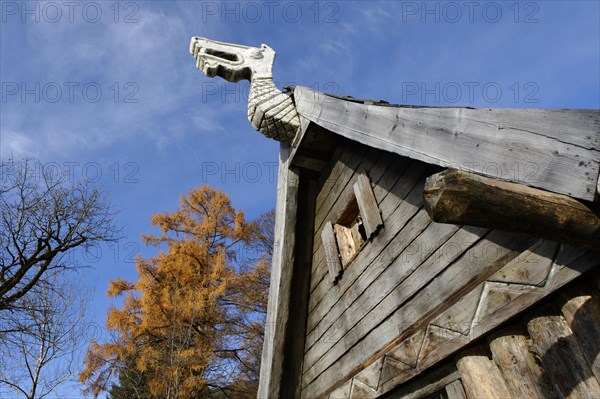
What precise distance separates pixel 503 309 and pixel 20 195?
14.7m

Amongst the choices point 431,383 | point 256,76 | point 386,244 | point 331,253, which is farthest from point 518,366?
point 256,76

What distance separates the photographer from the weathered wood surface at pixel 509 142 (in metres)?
1.35

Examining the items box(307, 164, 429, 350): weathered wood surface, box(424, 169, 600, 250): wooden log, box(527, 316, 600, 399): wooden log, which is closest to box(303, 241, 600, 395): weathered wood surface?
box(527, 316, 600, 399): wooden log

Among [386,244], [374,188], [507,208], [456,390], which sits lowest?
[456,390]

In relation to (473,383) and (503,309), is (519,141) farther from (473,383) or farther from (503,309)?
(473,383)

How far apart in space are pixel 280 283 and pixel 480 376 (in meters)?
2.20

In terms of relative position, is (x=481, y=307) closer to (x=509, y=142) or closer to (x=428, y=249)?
(x=428, y=249)

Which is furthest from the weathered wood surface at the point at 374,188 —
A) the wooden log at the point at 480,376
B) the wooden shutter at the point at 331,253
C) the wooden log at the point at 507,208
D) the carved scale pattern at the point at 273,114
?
the wooden log at the point at 507,208

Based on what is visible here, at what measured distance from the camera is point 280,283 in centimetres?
388

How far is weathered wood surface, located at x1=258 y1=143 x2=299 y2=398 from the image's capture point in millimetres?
3660

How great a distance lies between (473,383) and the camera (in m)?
1.95

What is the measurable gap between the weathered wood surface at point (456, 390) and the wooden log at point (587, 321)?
681 mm

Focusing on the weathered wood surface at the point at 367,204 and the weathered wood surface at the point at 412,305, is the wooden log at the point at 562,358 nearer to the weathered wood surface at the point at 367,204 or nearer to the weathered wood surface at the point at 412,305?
the weathered wood surface at the point at 412,305

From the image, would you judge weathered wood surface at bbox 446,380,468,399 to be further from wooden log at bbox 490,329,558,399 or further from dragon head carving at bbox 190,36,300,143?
dragon head carving at bbox 190,36,300,143
